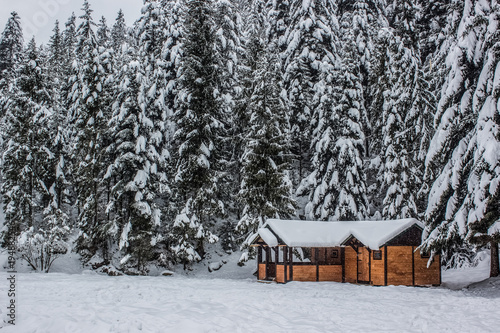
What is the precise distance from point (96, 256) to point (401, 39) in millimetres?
28836

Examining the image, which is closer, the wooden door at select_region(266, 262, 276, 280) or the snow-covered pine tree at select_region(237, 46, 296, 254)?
the wooden door at select_region(266, 262, 276, 280)

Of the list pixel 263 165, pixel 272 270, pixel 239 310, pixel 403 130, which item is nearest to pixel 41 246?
pixel 272 270

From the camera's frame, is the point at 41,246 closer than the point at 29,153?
Yes

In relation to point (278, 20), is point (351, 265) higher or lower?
lower

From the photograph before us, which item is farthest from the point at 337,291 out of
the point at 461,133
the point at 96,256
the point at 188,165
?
the point at 96,256

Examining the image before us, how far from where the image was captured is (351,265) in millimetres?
25875

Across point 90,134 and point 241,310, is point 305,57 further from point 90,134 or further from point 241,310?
point 241,310

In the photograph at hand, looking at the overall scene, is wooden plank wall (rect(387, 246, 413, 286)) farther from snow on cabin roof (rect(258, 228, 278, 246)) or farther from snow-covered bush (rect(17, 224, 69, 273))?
snow-covered bush (rect(17, 224, 69, 273))

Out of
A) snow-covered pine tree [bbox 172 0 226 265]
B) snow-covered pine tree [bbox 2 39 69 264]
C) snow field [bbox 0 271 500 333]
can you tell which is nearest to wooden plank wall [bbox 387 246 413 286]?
snow field [bbox 0 271 500 333]

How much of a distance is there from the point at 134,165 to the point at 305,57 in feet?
64.6

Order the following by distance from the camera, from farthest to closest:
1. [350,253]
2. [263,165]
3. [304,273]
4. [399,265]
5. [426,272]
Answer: [263,165], [350,253], [304,273], [426,272], [399,265]

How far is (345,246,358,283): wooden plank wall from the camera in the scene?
83.4ft

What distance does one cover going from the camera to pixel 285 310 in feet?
44.6

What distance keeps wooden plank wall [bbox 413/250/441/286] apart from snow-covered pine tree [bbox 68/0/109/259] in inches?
790
